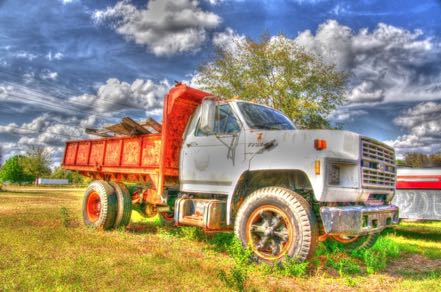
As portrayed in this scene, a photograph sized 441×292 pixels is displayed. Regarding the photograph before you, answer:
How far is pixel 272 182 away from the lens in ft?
18.3

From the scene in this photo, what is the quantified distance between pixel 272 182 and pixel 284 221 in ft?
2.79

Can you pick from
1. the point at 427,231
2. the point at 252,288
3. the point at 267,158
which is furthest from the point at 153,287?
the point at 427,231

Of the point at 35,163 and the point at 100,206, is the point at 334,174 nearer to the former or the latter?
the point at 100,206

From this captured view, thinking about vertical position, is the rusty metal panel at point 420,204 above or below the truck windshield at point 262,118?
below

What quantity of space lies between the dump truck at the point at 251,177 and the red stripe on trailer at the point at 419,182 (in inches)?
98.3

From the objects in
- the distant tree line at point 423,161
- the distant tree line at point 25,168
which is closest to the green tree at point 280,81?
the distant tree line at point 423,161

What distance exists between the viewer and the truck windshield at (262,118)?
5.71 metres

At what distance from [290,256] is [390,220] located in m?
1.85

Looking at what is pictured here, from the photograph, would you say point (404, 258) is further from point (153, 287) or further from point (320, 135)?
point (153, 287)

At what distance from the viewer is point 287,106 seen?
73.4 ft

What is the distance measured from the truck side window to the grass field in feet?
5.79

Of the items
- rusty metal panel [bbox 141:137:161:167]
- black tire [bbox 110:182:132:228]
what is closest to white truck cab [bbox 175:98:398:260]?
rusty metal panel [bbox 141:137:161:167]

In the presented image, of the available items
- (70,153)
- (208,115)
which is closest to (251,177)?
(208,115)

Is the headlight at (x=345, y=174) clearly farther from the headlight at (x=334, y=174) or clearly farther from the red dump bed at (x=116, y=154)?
the red dump bed at (x=116, y=154)
